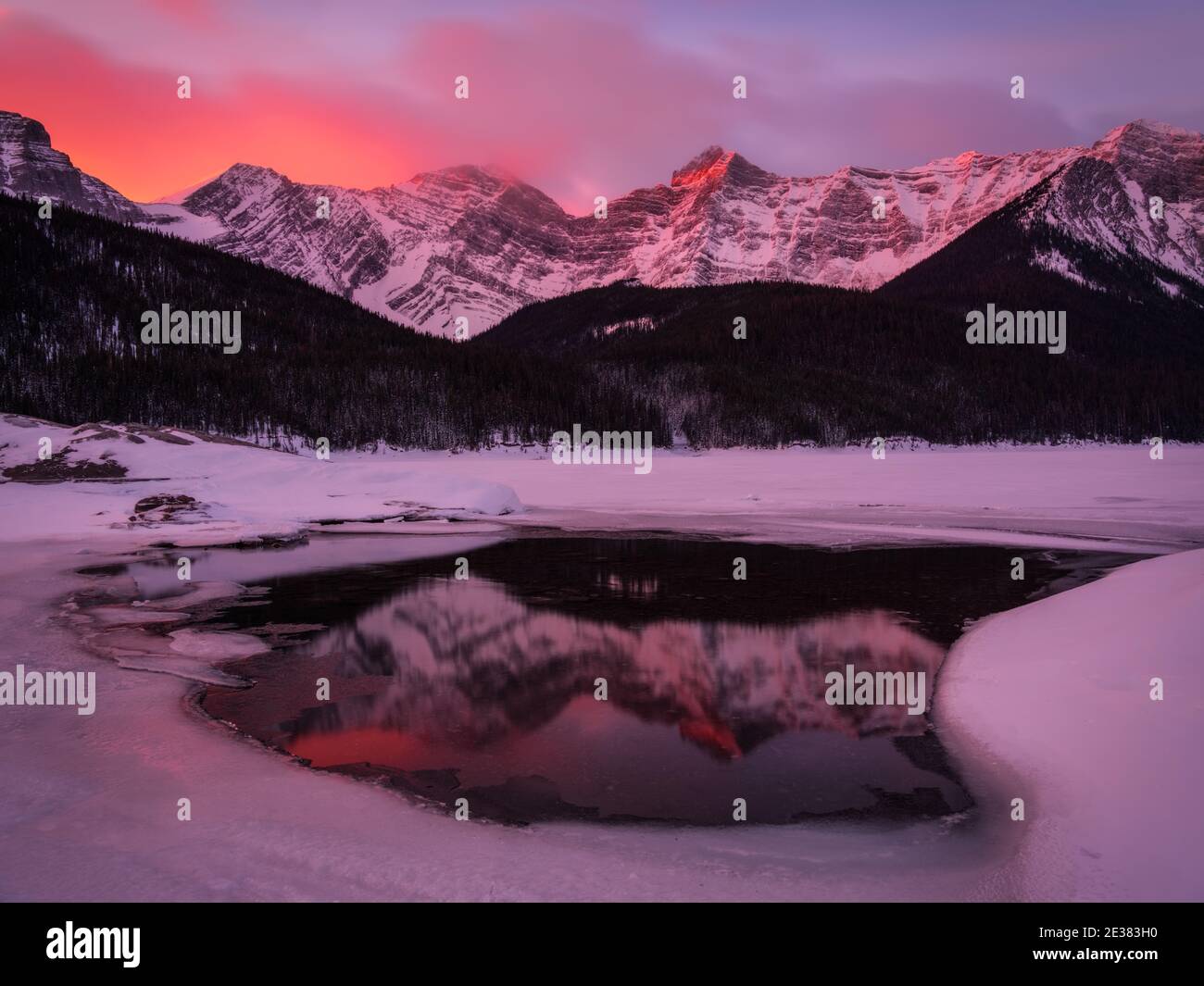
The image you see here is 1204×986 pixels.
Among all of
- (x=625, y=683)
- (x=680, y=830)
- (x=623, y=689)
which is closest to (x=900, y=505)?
(x=625, y=683)

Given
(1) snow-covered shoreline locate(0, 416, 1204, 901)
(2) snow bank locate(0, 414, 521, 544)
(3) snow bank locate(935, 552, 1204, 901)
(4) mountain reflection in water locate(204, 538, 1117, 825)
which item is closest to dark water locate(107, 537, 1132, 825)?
(4) mountain reflection in water locate(204, 538, 1117, 825)

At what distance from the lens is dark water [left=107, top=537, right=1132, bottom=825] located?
6477 mm

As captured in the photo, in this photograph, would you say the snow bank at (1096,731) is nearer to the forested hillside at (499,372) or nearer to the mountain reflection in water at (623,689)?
the mountain reflection in water at (623,689)

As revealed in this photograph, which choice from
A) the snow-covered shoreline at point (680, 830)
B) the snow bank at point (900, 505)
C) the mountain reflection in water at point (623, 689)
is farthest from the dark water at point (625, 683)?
the snow bank at point (900, 505)

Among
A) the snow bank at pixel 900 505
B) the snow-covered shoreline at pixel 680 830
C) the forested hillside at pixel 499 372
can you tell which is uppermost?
the forested hillside at pixel 499 372

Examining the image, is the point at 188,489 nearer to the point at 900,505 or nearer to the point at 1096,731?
the point at 900,505

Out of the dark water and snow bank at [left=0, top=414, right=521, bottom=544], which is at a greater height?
snow bank at [left=0, top=414, right=521, bottom=544]

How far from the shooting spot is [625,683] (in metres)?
9.20

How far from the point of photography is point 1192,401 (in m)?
133

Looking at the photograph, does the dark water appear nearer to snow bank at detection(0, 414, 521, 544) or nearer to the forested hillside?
snow bank at detection(0, 414, 521, 544)

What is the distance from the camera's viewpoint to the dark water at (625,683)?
21.2ft

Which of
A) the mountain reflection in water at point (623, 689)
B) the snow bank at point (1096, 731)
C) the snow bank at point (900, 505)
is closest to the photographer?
the snow bank at point (1096, 731)

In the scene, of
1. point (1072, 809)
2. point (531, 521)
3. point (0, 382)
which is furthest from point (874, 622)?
point (0, 382)
